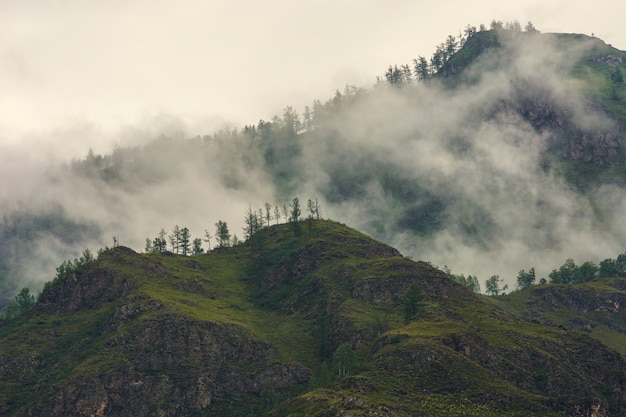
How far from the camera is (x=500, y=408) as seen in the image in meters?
189

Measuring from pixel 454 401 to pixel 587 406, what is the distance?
44.0 metres

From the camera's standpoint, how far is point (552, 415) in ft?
613

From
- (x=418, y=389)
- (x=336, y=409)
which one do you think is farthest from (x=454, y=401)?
(x=336, y=409)

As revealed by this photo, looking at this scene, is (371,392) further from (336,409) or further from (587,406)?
(587,406)

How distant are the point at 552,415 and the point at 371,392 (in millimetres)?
52908

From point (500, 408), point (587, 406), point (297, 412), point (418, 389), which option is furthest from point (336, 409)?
point (587, 406)

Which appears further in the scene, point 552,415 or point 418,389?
point 418,389

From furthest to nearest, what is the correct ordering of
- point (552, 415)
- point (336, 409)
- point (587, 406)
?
point (587, 406) → point (552, 415) → point (336, 409)

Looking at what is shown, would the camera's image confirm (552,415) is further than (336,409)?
Yes

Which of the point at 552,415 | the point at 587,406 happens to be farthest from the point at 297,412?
the point at 587,406

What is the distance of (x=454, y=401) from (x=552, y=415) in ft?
92.4

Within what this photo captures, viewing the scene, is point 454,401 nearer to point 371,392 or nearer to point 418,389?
point 418,389

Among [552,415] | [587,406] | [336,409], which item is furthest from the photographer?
[587,406]

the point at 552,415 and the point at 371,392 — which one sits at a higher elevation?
the point at 371,392
